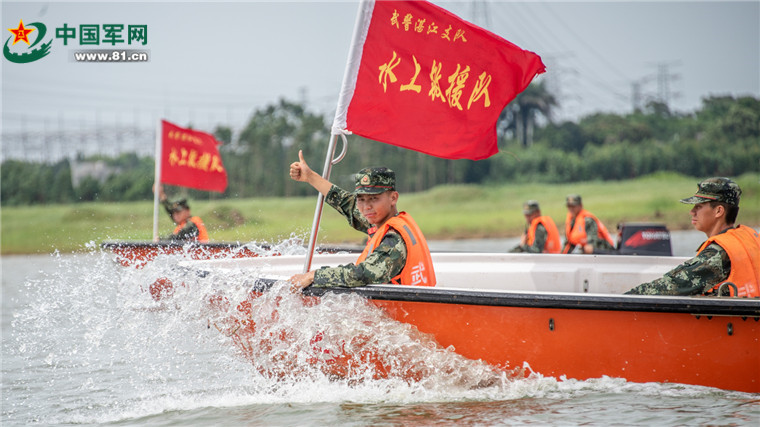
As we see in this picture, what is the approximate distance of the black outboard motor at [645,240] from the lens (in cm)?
1093

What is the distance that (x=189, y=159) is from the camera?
13.7 meters

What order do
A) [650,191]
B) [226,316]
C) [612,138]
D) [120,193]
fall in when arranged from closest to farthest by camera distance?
[226,316] → [120,193] → [650,191] → [612,138]

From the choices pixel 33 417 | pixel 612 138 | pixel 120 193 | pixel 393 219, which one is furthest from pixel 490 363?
pixel 612 138

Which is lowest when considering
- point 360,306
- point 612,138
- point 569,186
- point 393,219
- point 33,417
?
point 33,417

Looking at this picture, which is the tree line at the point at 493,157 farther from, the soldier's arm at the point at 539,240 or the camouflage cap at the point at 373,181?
the camouflage cap at the point at 373,181

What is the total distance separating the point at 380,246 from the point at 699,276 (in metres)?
2.13

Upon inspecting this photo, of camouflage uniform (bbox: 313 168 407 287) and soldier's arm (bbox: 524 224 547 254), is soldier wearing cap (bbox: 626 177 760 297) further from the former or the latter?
soldier's arm (bbox: 524 224 547 254)

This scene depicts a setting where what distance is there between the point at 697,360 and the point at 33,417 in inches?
184

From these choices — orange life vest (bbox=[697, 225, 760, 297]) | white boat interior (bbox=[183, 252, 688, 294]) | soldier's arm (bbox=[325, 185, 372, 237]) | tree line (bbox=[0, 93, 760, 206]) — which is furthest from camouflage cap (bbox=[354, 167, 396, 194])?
tree line (bbox=[0, 93, 760, 206])

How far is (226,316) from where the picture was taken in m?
5.64

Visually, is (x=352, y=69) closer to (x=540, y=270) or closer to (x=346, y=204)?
(x=346, y=204)

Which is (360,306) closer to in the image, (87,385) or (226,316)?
(226,316)

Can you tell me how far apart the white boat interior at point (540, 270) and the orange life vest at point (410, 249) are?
5.40 feet

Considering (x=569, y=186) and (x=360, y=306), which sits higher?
(x=569, y=186)
